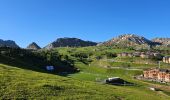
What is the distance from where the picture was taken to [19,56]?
15938 centimetres

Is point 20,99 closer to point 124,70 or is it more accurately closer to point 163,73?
point 163,73

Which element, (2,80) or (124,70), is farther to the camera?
(124,70)

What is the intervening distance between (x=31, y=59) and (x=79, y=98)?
123209mm

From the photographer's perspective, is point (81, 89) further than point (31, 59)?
No

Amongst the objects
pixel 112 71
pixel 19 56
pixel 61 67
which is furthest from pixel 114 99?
pixel 112 71

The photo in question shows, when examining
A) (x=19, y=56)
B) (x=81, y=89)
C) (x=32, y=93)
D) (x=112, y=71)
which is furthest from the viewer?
(x=112, y=71)

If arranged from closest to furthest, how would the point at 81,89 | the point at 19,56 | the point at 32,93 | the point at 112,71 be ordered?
the point at 32,93, the point at 81,89, the point at 19,56, the point at 112,71

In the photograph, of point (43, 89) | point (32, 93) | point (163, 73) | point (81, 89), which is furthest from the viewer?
point (163, 73)

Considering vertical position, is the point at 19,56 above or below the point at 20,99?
above

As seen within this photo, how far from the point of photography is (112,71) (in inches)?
7731

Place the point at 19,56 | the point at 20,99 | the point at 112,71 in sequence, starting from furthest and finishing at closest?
the point at 112,71 → the point at 19,56 → the point at 20,99

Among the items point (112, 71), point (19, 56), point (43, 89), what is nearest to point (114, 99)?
point (43, 89)

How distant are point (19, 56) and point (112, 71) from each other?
61828 mm

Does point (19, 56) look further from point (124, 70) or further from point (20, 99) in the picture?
point (20, 99)
